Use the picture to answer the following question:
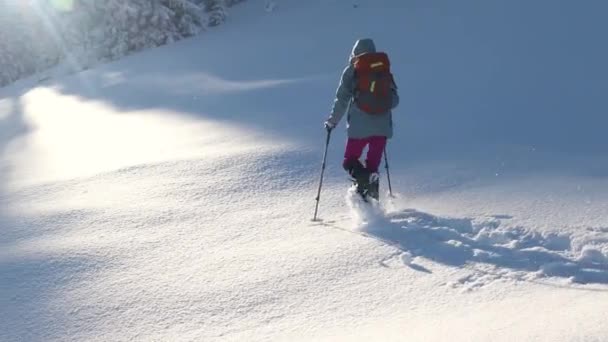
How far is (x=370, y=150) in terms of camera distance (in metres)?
5.80

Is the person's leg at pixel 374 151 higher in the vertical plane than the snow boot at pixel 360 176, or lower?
higher

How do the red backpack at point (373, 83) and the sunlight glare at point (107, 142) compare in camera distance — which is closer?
the red backpack at point (373, 83)

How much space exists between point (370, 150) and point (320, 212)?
2.42ft

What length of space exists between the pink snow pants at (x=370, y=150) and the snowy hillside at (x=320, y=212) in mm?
445

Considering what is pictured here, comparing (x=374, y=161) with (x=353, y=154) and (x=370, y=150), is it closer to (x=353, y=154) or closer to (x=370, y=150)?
(x=370, y=150)

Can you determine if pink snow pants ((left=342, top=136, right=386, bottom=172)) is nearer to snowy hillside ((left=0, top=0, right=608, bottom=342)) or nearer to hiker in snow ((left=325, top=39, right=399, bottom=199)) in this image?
hiker in snow ((left=325, top=39, right=399, bottom=199))

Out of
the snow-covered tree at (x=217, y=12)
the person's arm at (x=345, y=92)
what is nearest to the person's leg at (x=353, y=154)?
the person's arm at (x=345, y=92)

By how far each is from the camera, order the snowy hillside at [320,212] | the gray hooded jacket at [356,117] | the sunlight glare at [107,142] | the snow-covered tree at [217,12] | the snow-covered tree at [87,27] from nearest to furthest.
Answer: the snowy hillside at [320,212] < the gray hooded jacket at [356,117] < the sunlight glare at [107,142] < the snow-covered tree at [87,27] < the snow-covered tree at [217,12]

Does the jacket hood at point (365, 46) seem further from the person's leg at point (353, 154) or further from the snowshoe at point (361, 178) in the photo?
the snowshoe at point (361, 178)

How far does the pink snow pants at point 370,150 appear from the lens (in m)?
5.71

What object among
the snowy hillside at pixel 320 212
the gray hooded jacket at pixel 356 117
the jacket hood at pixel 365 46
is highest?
the jacket hood at pixel 365 46

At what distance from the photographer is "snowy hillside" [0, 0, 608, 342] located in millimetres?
3881

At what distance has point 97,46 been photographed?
77.3 feet

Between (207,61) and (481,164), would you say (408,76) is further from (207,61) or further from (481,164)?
(207,61)
